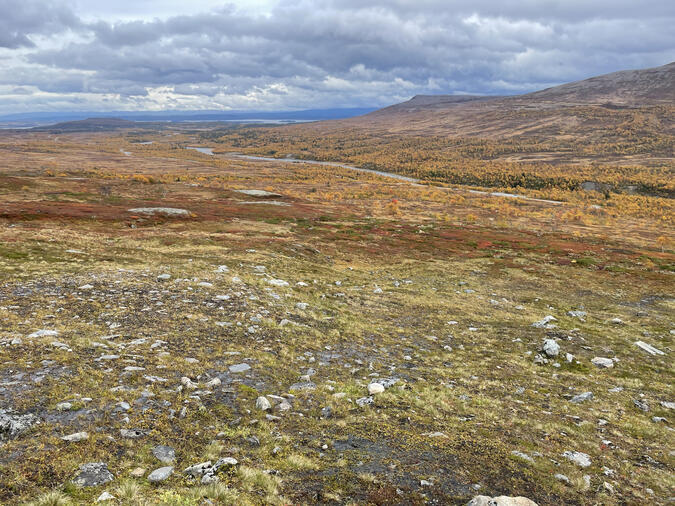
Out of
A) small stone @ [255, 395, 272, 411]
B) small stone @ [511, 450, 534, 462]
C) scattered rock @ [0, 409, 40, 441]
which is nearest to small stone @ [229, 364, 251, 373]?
small stone @ [255, 395, 272, 411]

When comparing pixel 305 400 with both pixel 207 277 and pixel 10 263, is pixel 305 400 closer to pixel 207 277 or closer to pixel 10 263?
pixel 207 277

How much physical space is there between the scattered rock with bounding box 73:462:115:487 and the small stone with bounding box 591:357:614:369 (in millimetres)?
15608

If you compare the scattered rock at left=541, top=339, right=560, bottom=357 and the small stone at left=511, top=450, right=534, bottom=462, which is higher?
the small stone at left=511, top=450, right=534, bottom=462

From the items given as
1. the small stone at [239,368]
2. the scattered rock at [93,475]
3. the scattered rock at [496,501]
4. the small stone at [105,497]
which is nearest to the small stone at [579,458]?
the scattered rock at [496,501]

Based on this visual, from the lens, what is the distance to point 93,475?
5.75m

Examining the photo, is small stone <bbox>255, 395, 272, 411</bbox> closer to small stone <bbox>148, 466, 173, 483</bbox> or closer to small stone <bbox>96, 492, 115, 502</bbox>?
small stone <bbox>148, 466, 173, 483</bbox>

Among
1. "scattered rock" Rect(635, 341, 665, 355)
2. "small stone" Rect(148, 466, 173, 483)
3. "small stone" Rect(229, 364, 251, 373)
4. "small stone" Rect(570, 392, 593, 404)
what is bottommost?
"scattered rock" Rect(635, 341, 665, 355)

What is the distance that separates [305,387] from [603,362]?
38.0 feet

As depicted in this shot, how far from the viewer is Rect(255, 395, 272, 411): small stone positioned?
8.61m

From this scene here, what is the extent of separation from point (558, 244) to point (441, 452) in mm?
46638

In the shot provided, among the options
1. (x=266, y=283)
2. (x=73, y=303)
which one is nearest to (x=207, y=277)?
(x=266, y=283)

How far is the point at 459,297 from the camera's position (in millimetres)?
23438

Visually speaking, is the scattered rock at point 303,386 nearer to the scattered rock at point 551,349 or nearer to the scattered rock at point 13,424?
the scattered rock at point 13,424

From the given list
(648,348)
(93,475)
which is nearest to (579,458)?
(93,475)
